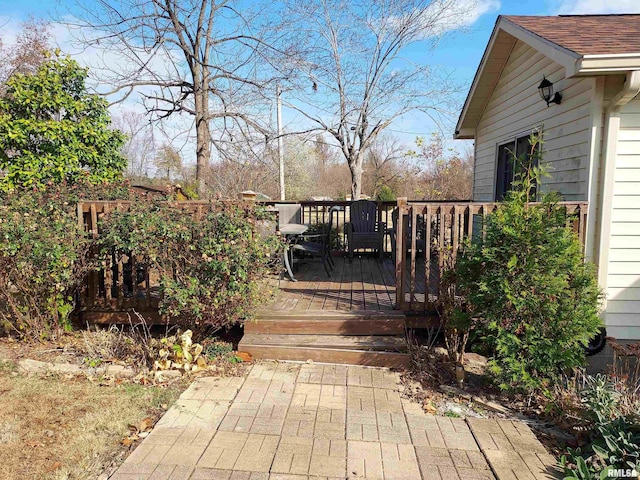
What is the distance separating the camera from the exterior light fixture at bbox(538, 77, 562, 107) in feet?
14.6

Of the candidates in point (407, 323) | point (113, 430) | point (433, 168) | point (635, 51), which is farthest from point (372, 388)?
point (433, 168)

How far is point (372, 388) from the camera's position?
3.36 meters

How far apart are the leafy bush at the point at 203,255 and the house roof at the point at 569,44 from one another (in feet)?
9.77

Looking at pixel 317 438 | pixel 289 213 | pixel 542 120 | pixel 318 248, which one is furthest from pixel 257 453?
pixel 289 213

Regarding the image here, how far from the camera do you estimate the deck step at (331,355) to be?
370cm

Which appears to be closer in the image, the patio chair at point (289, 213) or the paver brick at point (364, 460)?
the paver brick at point (364, 460)

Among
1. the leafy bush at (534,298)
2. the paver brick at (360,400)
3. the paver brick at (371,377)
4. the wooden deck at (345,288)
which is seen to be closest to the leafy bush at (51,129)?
the wooden deck at (345,288)

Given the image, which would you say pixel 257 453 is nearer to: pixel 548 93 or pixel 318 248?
pixel 318 248

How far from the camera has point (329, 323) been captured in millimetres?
4000

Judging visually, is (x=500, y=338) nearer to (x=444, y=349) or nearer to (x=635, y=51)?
(x=444, y=349)

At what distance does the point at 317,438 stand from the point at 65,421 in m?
1.67

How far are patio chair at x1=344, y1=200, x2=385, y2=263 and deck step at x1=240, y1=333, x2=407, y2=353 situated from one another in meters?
3.36

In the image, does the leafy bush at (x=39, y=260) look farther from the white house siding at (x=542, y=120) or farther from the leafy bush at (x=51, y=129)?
the white house siding at (x=542, y=120)

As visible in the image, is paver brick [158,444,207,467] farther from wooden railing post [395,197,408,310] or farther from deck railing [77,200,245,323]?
wooden railing post [395,197,408,310]
